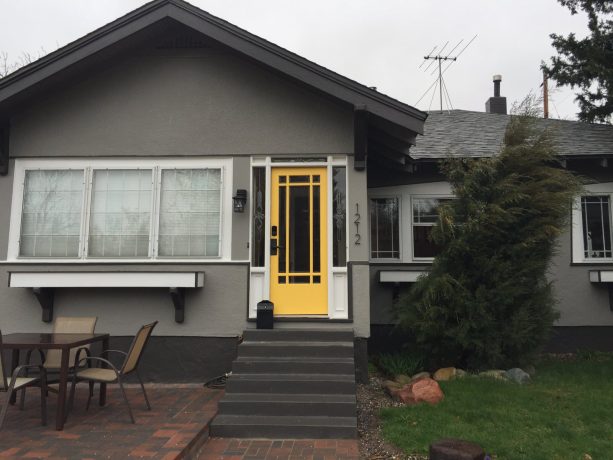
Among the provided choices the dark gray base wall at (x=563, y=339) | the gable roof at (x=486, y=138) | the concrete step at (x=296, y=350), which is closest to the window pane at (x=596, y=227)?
the gable roof at (x=486, y=138)

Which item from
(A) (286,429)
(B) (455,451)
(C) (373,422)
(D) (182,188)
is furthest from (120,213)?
(B) (455,451)

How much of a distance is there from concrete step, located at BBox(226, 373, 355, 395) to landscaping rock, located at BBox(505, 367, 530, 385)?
2.24 m

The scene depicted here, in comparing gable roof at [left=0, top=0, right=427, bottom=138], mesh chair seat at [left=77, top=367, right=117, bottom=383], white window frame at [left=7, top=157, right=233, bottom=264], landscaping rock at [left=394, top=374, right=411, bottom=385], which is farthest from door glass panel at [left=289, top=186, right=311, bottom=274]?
mesh chair seat at [left=77, top=367, right=117, bottom=383]

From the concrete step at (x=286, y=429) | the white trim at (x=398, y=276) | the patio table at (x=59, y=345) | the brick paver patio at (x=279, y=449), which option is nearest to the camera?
the brick paver patio at (x=279, y=449)

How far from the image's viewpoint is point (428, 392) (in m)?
5.21

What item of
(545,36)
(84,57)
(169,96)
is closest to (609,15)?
(545,36)

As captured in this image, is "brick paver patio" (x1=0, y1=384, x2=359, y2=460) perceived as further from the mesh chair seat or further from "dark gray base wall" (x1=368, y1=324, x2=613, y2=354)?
"dark gray base wall" (x1=368, y1=324, x2=613, y2=354)

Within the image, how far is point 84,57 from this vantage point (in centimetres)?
619

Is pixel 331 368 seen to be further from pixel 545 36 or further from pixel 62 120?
pixel 545 36

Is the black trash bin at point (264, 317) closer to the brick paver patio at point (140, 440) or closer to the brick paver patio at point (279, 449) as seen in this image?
the brick paver patio at point (140, 440)

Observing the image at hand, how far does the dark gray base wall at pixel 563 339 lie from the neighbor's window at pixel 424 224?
53.9 inches

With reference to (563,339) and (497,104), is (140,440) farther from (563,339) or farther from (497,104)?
(497,104)

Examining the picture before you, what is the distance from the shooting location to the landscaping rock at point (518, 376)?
5.84 m

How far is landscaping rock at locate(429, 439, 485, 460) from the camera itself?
9.77 ft
